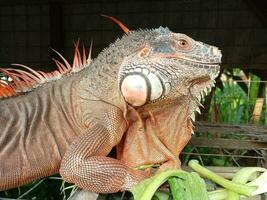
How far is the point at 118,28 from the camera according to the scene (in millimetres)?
4324

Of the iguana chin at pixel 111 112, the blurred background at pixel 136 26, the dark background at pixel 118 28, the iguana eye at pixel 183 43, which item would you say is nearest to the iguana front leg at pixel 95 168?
the iguana chin at pixel 111 112

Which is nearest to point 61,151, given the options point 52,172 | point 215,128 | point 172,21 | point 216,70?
point 52,172

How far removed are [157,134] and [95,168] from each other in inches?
14.3

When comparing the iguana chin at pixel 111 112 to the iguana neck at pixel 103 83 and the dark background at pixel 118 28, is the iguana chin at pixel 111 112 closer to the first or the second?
the iguana neck at pixel 103 83

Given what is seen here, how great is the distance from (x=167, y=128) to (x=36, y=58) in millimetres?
3038

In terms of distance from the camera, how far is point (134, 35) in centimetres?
167

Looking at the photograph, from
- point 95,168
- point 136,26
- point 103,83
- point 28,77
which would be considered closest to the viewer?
point 95,168

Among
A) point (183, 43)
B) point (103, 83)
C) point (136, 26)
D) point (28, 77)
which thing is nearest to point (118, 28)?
point (136, 26)

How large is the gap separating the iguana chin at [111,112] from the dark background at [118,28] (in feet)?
8.03

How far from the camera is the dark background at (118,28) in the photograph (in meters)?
4.11

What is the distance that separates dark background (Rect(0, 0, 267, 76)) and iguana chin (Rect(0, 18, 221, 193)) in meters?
2.45

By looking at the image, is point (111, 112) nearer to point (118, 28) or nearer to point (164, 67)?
point (164, 67)

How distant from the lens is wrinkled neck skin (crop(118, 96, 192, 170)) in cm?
168

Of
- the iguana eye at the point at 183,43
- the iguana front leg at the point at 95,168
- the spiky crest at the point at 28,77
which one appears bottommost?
the iguana front leg at the point at 95,168
